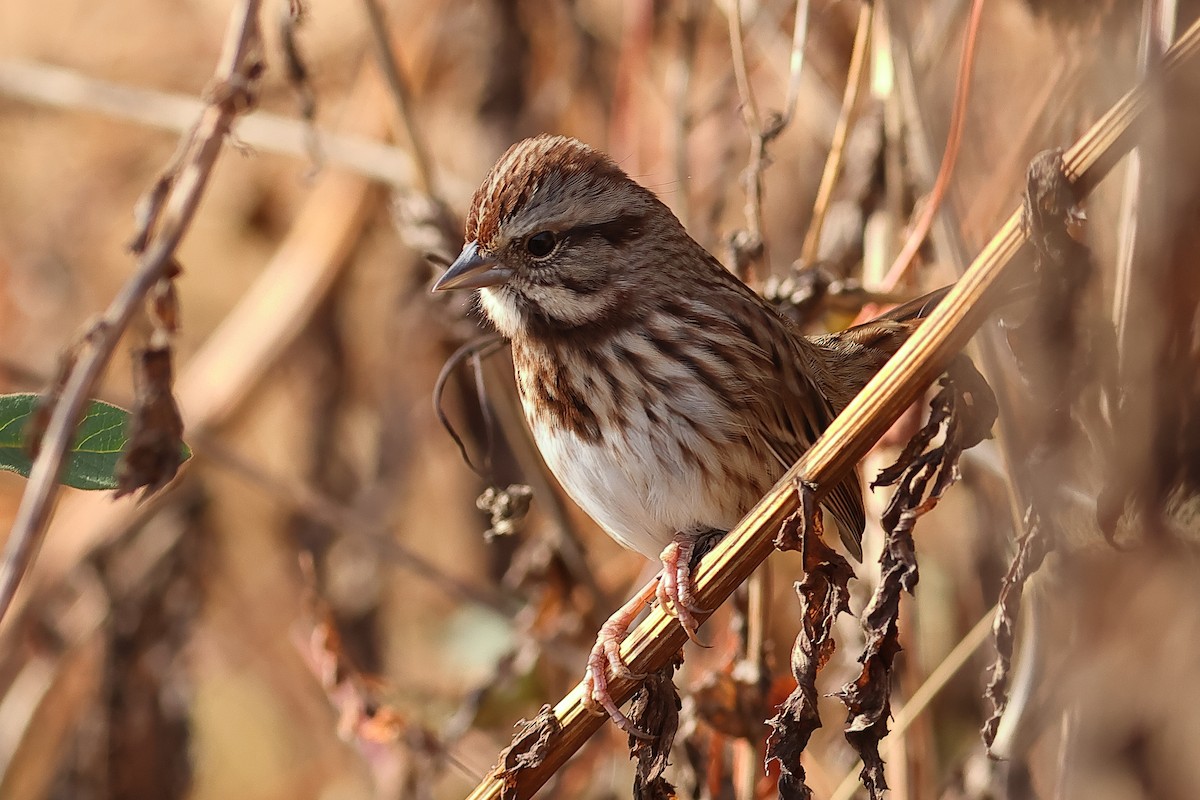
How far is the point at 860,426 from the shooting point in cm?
151

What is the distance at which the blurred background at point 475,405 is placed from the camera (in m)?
2.24

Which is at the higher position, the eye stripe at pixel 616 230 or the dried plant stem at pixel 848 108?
the eye stripe at pixel 616 230

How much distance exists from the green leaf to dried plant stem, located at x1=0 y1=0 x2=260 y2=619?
3.9 inches

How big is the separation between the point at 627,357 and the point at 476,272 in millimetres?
271

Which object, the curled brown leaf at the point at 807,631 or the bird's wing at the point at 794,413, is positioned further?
the bird's wing at the point at 794,413

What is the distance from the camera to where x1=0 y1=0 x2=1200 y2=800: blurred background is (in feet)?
7.35

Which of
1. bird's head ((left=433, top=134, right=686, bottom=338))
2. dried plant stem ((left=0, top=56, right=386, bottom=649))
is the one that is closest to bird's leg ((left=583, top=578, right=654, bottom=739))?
bird's head ((left=433, top=134, right=686, bottom=338))

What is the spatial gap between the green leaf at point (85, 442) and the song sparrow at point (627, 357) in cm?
74

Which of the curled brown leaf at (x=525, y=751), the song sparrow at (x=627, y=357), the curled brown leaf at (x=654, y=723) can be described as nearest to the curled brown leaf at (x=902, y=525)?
the curled brown leaf at (x=654, y=723)

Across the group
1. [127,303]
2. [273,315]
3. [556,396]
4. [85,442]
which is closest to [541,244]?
[556,396]

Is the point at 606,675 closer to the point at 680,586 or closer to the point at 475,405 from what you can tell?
the point at 680,586

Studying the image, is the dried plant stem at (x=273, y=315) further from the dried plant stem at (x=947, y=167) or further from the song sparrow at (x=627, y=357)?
the dried plant stem at (x=947, y=167)

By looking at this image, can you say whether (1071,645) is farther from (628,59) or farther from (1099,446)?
(628,59)

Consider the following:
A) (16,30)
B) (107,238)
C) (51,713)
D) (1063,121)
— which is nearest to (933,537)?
(1063,121)
